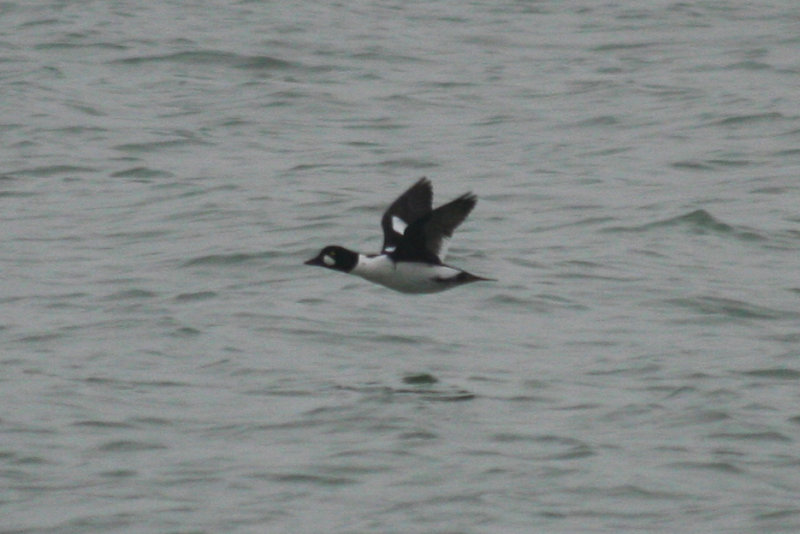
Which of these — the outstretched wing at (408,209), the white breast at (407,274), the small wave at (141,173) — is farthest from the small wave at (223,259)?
the small wave at (141,173)

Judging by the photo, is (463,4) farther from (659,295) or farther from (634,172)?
(659,295)

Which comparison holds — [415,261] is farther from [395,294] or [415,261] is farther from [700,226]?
[700,226]

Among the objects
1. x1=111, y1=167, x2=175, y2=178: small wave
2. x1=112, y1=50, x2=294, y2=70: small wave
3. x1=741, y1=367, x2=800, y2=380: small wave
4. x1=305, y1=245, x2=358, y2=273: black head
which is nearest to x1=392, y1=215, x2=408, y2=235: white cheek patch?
x1=305, y1=245, x2=358, y2=273: black head

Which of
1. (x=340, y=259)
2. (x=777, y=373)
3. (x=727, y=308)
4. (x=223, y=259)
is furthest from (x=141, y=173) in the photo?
(x=777, y=373)

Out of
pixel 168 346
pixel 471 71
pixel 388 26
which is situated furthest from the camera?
pixel 388 26

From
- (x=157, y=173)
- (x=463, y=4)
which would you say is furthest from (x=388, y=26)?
(x=157, y=173)

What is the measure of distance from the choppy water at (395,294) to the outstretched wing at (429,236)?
654 mm

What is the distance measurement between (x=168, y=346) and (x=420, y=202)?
1.98 metres

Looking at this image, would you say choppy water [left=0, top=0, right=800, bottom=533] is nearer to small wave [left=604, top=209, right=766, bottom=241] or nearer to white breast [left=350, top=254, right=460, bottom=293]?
small wave [left=604, top=209, right=766, bottom=241]

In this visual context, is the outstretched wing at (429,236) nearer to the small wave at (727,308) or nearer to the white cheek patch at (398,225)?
the white cheek patch at (398,225)

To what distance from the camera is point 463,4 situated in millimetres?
24656

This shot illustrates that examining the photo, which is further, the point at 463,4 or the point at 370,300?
the point at 463,4

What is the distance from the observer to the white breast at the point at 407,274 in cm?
1074

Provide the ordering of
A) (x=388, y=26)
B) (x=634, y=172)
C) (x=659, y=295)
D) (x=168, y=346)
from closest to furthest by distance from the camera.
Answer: (x=168, y=346), (x=659, y=295), (x=634, y=172), (x=388, y=26)
